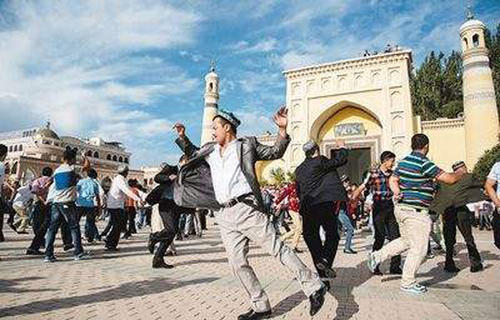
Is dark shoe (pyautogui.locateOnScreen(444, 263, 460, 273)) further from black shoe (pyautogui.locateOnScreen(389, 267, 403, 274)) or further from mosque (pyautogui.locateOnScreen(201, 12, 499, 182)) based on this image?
mosque (pyautogui.locateOnScreen(201, 12, 499, 182))

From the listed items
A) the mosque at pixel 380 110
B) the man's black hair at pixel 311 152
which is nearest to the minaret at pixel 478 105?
the mosque at pixel 380 110

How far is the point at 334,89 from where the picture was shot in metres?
30.9

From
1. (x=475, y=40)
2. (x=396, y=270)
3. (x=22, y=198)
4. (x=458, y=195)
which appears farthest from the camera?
(x=475, y=40)

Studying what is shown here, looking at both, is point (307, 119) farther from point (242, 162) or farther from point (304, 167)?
point (242, 162)

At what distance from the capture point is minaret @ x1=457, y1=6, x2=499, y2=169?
25.9m

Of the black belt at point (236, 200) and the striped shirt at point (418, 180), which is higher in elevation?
the striped shirt at point (418, 180)

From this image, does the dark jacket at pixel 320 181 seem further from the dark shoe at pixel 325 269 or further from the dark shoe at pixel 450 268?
the dark shoe at pixel 450 268

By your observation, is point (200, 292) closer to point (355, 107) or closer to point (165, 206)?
point (165, 206)

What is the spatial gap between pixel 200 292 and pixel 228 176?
Result: 5.56 ft

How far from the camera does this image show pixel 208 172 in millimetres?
3861

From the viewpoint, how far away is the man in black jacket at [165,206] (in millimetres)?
6156

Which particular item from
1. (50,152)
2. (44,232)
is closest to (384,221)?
(44,232)

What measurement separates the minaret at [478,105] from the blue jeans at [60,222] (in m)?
26.5

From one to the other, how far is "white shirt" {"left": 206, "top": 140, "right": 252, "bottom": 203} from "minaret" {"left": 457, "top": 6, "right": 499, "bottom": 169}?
88.6ft
